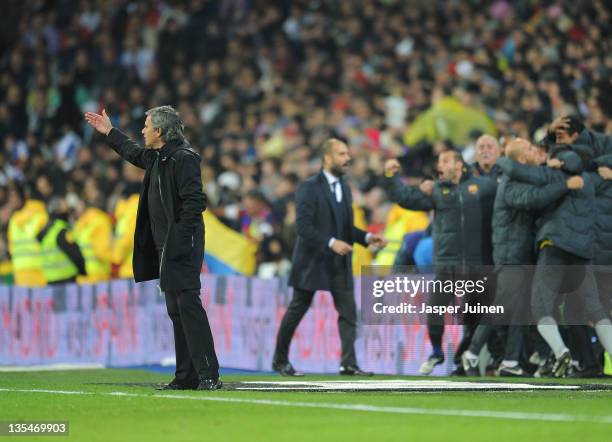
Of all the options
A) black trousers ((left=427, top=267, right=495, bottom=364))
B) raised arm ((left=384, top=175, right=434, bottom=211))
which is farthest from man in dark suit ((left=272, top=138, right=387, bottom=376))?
black trousers ((left=427, top=267, right=495, bottom=364))

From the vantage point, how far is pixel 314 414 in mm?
8758

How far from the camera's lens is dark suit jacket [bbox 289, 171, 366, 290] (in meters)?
14.3

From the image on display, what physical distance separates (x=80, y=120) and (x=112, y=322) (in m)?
10.5

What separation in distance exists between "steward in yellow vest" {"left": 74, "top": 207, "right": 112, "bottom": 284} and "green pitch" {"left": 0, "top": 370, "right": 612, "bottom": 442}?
800cm

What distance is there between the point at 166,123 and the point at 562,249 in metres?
3.90

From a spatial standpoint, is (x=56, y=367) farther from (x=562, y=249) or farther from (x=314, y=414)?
(x=314, y=414)

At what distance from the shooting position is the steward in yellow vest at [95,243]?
64.3 feet

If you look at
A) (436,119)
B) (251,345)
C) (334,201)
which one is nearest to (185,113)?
(436,119)

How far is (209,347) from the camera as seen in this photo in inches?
420

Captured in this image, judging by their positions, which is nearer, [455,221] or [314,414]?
[314,414]

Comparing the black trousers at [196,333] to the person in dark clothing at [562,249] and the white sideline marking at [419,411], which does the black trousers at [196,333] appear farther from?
the person in dark clothing at [562,249]

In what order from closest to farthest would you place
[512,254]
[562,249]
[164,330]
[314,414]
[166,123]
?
[314,414] → [166,123] → [562,249] → [512,254] → [164,330]

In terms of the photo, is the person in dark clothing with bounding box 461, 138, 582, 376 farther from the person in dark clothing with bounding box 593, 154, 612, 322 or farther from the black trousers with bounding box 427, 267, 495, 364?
the person in dark clothing with bounding box 593, 154, 612, 322

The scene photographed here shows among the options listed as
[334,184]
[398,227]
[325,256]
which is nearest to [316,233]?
[325,256]
